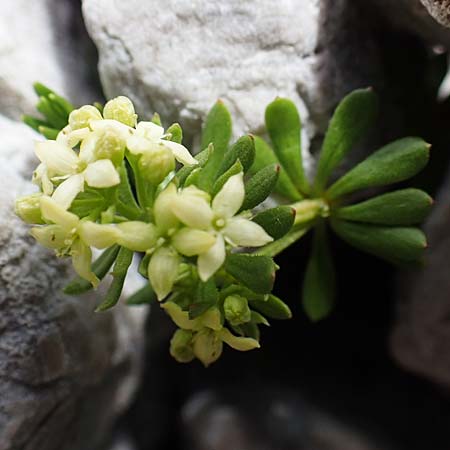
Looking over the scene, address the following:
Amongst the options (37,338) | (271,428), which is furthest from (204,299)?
(271,428)

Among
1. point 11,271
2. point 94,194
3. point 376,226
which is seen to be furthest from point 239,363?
point 94,194

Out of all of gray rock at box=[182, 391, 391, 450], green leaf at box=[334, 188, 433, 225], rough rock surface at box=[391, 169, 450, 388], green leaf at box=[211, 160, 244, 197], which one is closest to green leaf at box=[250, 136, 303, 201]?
green leaf at box=[334, 188, 433, 225]

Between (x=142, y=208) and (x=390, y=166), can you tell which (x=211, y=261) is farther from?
(x=390, y=166)

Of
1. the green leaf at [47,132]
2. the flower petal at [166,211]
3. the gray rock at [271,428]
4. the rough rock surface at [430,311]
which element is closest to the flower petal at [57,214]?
the flower petal at [166,211]

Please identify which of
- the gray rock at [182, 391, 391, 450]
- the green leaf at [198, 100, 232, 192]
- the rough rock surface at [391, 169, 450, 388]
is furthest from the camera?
the gray rock at [182, 391, 391, 450]

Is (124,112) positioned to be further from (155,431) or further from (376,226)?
(155,431)

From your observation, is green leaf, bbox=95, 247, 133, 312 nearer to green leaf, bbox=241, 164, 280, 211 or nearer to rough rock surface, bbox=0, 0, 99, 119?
green leaf, bbox=241, 164, 280, 211
